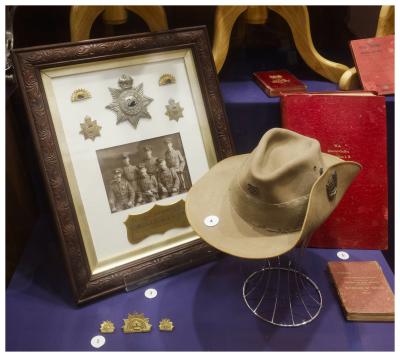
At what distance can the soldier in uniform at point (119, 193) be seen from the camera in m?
0.95

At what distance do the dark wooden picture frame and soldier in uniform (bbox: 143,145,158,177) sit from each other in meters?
0.16

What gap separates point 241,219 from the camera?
81 centimetres

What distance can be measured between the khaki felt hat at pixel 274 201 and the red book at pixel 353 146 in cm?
25

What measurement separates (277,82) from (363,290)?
583mm

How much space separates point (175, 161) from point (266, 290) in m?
0.37

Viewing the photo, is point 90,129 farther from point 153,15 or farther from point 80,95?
point 153,15

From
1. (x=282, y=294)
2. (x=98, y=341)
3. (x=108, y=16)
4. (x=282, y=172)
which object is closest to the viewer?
(x=282, y=172)

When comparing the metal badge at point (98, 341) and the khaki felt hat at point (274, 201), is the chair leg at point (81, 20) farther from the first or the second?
the metal badge at point (98, 341)

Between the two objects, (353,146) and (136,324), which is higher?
(353,146)

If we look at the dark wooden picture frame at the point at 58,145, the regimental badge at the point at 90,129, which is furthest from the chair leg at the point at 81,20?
the regimental badge at the point at 90,129

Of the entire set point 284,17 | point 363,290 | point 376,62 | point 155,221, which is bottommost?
point 363,290

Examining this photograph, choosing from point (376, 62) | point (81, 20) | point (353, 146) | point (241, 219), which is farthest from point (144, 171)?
point (376, 62)

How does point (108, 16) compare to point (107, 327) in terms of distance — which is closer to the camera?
point (107, 327)

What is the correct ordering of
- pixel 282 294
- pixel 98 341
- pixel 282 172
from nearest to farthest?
pixel 282 172 → pixel 98 341 → pixel 282 294
